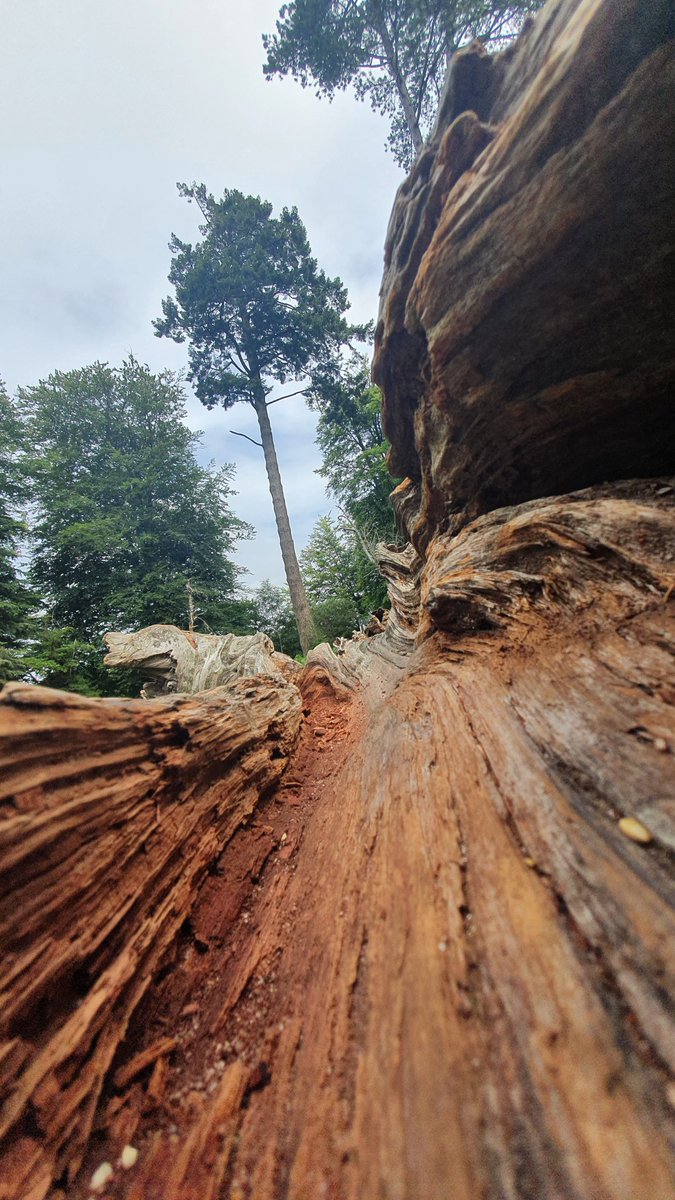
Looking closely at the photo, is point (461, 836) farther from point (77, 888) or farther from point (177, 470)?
point (177, 470)

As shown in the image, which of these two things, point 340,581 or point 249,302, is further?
point 340,581

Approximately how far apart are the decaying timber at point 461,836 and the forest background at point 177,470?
7608 millimetres

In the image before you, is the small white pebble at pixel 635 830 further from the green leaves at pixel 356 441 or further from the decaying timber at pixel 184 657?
the green leaves at pixel 356 441

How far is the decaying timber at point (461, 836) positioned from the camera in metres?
1.00

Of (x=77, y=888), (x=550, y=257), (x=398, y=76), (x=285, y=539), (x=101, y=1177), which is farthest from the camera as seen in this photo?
(x=285, y=539)

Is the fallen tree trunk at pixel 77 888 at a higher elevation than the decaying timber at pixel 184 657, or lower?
lower

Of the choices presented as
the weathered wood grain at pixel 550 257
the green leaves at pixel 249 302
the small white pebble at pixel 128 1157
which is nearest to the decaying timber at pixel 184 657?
the weathered wood grain at pixel 550 257

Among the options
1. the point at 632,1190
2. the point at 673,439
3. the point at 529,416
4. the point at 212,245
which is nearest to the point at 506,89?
the point at 529,416

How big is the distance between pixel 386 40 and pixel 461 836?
66.4 ft

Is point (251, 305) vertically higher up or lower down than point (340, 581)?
higher up

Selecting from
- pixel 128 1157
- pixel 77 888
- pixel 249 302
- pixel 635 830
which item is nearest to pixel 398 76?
pixel 249 302

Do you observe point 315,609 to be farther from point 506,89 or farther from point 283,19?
point 283,19

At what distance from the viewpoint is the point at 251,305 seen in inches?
650

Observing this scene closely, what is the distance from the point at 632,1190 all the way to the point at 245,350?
20193mm
